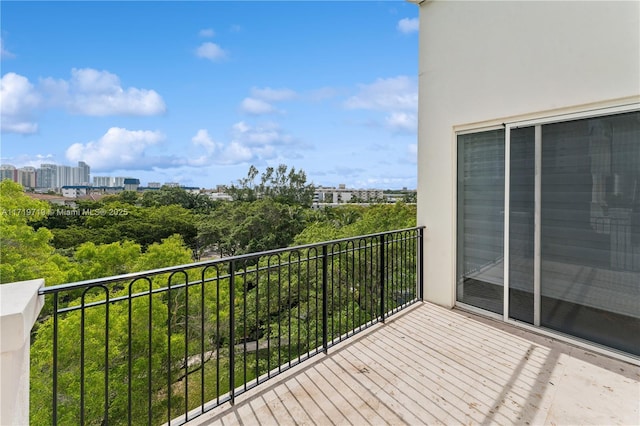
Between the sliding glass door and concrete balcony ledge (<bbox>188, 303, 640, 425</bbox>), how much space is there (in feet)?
1.16

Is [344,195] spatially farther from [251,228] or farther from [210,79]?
[210,79]

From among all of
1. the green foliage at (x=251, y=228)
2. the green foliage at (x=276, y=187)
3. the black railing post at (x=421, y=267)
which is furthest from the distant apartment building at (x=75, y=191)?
the black railing post at (x=421, y=267)

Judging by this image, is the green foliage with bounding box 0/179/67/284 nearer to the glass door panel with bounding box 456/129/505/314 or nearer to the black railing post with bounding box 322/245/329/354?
the black railing post with bounding box 322/245/329/354

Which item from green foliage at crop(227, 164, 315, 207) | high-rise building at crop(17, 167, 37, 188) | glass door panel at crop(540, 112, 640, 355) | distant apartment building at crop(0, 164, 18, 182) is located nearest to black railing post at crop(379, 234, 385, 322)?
glass door panel at crop(540, 112, 640, 355)

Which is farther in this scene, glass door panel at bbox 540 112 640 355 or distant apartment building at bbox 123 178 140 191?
distant apartment building at bbox 123 178 140 191

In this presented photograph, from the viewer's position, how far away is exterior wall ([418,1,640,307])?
7.79ft

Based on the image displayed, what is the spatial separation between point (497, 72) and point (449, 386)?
2941 millimetres

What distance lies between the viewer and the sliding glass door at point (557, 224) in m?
2.42

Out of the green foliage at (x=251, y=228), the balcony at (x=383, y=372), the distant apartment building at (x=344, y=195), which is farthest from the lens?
the distant apartment building at (x=344, y=195)

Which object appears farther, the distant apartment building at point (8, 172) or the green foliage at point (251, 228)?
the green foliage at point (251, 228)

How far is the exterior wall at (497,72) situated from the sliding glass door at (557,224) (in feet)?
0.56

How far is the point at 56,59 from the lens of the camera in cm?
1591

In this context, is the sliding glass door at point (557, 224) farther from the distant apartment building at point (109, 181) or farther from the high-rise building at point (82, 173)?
the distant apartment building at point (109, 181)

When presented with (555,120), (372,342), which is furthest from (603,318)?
(372,342)
